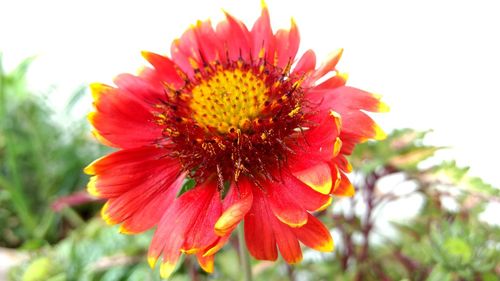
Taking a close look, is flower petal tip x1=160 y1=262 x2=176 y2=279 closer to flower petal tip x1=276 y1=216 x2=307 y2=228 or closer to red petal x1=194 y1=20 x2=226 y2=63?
flower petal tip x1=276 y1=216 x2=307 y2=228

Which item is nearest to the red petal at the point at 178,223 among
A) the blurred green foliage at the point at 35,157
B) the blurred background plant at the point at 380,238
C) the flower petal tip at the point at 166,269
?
the flower petal tip at the point at 166,269

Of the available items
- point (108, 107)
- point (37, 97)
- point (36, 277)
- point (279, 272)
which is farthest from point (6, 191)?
point (108, 107)

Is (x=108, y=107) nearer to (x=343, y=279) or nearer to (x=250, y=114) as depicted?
(x=250, y=114)

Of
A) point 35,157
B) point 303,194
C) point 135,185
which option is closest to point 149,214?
point 135,185

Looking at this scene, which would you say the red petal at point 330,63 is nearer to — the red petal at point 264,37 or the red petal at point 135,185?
the red petal at point 264,37

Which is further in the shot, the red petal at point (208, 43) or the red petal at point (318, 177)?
the red petal at point (208, 43)

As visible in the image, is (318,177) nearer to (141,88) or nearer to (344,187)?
(344,187)

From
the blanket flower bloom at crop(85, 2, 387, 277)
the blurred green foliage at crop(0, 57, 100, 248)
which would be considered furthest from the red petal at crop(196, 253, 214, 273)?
the blurred green foliage at crop(0, 57, 100, 248)

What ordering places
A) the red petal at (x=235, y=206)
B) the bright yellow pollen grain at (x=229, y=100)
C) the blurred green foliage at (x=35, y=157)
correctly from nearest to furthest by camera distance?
the red petal at (x=235, y=206)
the bright yellow pollen grain at (x=229, y=100)
the blurred green foliage at (x=35, y=157)
